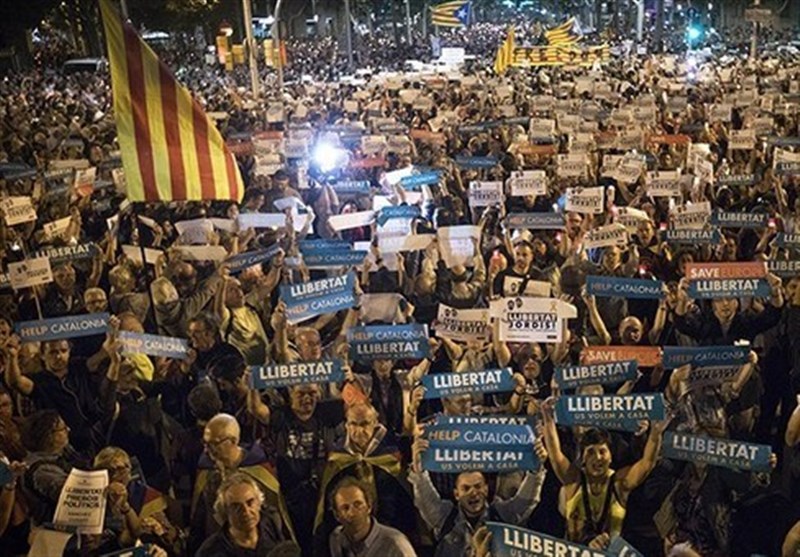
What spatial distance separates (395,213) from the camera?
35.8 feet

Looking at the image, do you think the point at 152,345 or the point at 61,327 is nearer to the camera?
the point at 152,345

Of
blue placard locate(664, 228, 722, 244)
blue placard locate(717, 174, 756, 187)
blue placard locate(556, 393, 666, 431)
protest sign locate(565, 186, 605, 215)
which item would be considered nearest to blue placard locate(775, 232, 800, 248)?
blue placard locate(664, 228, 722, 244)

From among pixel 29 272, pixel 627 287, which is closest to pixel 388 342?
pixel 627 287

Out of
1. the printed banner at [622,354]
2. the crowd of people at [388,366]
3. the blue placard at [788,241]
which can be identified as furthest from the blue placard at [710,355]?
the blue placard at [788,241]

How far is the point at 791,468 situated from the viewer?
19.6 ft

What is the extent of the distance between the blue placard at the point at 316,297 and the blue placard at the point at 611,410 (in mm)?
2512

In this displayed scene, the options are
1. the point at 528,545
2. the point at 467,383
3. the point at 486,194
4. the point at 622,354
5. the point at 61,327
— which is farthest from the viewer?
the point at 486,194

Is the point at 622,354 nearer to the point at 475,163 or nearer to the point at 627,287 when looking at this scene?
the point at 627,287

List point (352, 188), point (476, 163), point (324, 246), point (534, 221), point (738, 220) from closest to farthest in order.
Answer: point (324, 246)
point (738, 220)
point (534, 221)
point (352, 188)
point (476, 163)

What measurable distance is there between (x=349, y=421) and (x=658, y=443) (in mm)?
1837

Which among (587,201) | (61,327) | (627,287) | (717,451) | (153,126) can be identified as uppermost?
(153,126)

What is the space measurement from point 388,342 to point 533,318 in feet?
3.43

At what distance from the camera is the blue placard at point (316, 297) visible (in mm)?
7648

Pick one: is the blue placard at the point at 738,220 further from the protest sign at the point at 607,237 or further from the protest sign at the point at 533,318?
the protest sign at the point at 533,318
